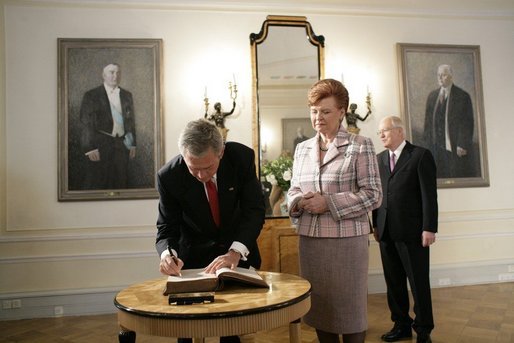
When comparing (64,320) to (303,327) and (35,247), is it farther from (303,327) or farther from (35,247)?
(303,327)

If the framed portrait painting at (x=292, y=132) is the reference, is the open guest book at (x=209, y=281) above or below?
below

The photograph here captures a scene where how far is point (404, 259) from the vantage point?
2895 millimetres

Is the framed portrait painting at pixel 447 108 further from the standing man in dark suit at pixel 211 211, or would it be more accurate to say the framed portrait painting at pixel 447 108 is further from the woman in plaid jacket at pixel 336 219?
the standing man in dark suit at pixel 211 211

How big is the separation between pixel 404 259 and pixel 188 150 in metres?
2.00

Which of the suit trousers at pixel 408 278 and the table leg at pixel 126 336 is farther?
the suit trousers at pixel 408 278

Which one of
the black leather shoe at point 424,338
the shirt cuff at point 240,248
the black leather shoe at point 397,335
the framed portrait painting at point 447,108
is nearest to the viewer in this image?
the shirt cuff at point 240,248

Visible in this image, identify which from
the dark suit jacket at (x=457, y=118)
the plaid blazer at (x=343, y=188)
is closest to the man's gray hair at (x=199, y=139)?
the plaid blazer at (x=343, y=188)

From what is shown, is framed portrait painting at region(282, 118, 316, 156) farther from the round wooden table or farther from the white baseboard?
the round wooden table

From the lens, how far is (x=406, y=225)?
2.87 m

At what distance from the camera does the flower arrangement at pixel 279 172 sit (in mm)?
4008

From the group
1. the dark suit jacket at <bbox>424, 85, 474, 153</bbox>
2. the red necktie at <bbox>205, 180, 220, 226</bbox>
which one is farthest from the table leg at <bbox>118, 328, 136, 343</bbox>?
the dark suit jacket at <bbox>424, 85, 474, 153</bbox>

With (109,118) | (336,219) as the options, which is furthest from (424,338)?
(109,118)

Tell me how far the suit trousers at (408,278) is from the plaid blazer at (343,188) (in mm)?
1177

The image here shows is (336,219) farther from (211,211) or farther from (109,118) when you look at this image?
(109,118)
